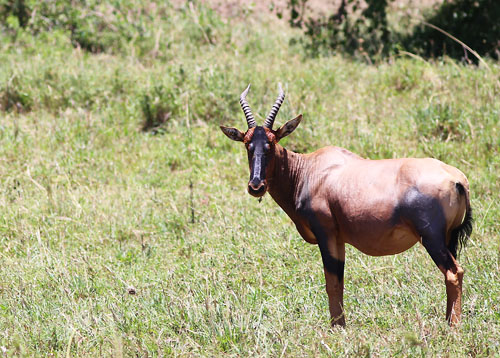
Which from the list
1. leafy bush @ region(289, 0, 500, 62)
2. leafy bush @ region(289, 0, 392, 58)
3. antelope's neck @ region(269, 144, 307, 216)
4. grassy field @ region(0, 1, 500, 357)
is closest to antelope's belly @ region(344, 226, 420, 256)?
grassy field @ region(0, 1, 500, 357)

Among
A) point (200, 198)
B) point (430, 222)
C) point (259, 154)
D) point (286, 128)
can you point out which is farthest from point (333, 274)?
point (200, 198)

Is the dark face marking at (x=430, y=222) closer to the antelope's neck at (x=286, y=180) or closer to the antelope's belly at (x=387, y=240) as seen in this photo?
the antelope's belly at (x=387, y=240)

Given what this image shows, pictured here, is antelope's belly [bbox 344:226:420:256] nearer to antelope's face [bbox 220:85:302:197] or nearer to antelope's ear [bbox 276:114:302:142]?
antelope's face [bbox 220:85:302:197]

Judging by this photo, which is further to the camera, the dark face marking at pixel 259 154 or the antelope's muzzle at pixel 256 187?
the dark face marking at pixel 259 154

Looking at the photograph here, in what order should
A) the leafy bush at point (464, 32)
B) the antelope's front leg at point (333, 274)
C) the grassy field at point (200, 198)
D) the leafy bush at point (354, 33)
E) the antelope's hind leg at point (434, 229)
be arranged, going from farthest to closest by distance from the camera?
the leafy bush at point (354, 33), the leafy bush at point (464, 32), the antelope's front leg at point (333, 274), the grassy field at point (200, 198), the antelope's hind leg at point (434, 229)

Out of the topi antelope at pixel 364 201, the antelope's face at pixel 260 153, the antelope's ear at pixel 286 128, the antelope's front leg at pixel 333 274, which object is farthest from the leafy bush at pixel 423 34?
the antelope's front leg at pixel 333 274

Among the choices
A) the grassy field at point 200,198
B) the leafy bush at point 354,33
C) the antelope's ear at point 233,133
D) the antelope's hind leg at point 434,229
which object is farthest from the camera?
the leafy bush at point 354,33

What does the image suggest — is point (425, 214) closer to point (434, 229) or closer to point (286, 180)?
point (434, 229)

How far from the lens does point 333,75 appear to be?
11.5 meters

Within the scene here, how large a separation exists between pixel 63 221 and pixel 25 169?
1722 millimetres

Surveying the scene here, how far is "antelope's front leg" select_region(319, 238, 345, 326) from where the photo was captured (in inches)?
210

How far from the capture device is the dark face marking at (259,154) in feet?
17.7

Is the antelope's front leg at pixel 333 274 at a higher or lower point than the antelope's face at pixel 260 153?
lower

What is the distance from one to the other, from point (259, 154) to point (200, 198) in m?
3.18
